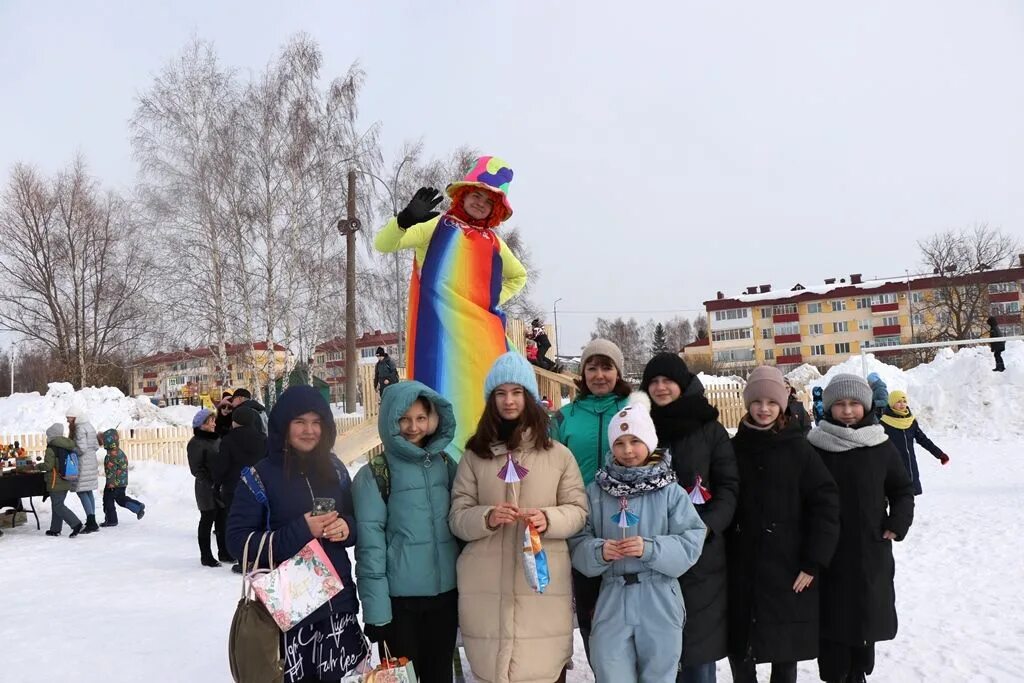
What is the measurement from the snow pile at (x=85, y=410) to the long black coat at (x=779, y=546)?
20.2 m

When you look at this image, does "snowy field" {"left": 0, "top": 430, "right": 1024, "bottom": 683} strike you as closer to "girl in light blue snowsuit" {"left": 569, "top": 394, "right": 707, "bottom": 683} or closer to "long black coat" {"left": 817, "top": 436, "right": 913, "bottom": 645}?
"long black coat" {"left": 817, "top": 436, "right": 913, "bottom": 645}

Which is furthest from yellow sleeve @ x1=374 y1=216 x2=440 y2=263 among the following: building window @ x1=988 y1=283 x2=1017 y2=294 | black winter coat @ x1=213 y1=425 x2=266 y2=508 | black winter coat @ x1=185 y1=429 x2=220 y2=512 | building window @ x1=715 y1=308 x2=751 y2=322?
building window @ x1=715 y1=308 x2=751 y2=322

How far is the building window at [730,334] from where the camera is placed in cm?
6644

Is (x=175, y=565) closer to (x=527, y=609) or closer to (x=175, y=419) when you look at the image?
(x=527, y=609)

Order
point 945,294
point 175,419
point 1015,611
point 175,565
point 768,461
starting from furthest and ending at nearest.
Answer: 1. point 945,294
2. point 175,419
3. point 175,565
4. point 1015,611
5. point 768,461

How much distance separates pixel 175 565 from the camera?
7.42 m

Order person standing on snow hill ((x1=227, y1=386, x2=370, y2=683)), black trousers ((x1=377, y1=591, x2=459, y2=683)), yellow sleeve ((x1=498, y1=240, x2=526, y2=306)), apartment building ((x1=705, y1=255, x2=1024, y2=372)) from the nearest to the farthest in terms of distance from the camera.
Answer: person standing on snow hill ((x1=227, y1=386, x2=370, y2=683))
black trousers ((x1=377, y1=591, x2=459, y2=683))
yellow sleeve ((x1=498, y1=240, x2=526, y2=306))
apartment building ((x1=705, y1=255, x2=1024, y2=372))

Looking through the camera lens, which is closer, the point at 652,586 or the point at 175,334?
the point at 652,586

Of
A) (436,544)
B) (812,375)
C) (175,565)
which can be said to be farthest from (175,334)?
(812,375)

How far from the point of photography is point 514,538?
284cm

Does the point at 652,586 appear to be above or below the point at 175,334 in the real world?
below

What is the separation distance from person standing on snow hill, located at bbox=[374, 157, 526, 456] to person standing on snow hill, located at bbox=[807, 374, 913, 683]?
1703 mm

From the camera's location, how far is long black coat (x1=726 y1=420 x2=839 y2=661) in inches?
121

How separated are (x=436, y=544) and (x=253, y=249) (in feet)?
64.8
